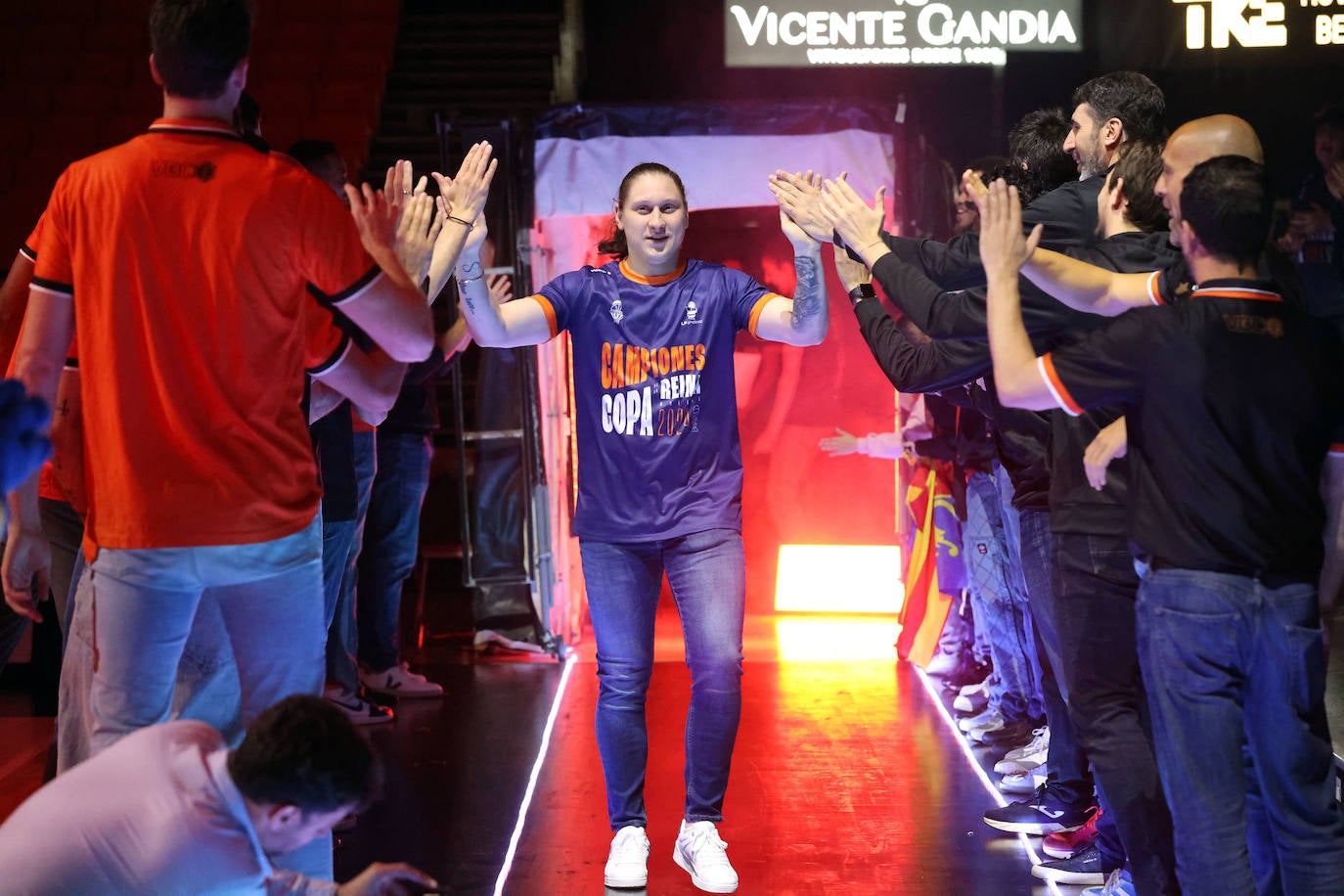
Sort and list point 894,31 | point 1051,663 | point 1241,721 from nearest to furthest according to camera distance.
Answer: point 1241,721
point 1051,663
point 894,31

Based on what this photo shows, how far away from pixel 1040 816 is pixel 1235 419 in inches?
66.1

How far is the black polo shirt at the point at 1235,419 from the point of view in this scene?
2.17 metres

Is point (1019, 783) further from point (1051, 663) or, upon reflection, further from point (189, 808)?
point (189, 808)

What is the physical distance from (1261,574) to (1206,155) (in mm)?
831

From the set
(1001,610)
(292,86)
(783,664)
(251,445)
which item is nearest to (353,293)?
(251,445)

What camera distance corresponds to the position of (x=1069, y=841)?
10.8 ft

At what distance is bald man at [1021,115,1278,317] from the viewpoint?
8.18 ft

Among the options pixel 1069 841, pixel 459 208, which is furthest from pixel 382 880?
pixel 1069 841

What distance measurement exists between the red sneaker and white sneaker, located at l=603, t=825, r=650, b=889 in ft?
3.39

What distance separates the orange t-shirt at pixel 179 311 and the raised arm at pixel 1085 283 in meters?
1.38

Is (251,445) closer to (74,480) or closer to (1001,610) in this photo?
(74,480)

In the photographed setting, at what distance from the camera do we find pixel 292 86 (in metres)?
9.14

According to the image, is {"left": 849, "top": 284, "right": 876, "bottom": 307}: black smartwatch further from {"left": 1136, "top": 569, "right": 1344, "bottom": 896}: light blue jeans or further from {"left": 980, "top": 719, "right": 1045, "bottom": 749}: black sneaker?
{"left": 980, "top": 719, "right": 1045, "bottom": 749}: black sneaker

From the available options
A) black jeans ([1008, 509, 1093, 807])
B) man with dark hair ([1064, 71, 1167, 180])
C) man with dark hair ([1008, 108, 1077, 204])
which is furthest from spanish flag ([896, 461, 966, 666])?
man with dark hair ([1064, 71, 1167, 180])
